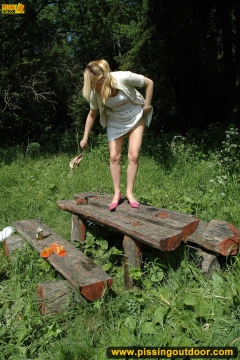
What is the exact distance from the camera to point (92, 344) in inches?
86.3

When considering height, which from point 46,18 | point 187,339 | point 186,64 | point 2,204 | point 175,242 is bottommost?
point 2,204

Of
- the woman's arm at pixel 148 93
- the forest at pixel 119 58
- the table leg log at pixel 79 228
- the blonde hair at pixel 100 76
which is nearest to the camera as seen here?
the blonde hair at pixel 100 76

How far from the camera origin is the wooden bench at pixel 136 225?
2.59 m

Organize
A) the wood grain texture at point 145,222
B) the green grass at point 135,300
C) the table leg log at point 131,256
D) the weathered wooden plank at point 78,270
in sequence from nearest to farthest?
1. the green grass at point 135,300
2. the weathered wooden plank at point 78,270
3. the wood grain texture at point 145,222
4. the table leg log at point 131,256

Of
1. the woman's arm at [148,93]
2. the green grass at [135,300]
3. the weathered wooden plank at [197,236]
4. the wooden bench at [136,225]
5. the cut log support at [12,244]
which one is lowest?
the cut log support at [12,244]

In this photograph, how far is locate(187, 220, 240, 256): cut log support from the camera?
9.20ft

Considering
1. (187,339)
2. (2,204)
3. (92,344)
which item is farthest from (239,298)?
(2,204)

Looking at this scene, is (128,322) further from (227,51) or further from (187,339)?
(227,51)

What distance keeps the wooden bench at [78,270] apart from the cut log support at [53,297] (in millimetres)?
85

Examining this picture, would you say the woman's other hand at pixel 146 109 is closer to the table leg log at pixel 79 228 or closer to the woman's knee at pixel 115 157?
the woman's knee at pixel 115 157

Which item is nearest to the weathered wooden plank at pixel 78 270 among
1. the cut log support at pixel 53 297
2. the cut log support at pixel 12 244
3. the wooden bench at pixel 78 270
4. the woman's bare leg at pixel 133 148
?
the wooden bench at pixel 78 270

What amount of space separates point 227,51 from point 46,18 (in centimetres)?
824

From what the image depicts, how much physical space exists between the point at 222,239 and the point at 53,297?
1.51 m

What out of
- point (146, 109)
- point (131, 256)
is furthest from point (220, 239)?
point (146, 109)
